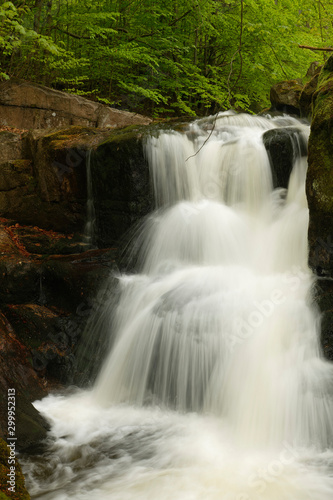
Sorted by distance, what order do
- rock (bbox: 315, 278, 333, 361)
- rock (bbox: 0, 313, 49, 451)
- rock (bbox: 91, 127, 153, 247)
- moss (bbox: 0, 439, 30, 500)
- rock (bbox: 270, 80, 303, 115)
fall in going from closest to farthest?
moss (bbox: 0, 439, 30, 500)
rock (bbox: 0, 313, 49, 451)
rock (bbox: 315, 278, 333, 361)
rock (bbox: 91, 127, 153, 247)
rock (bbox: 270, 80, 303, 115)

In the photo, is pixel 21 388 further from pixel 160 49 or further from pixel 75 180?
pixel 160 49

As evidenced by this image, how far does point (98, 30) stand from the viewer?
977 centimetres

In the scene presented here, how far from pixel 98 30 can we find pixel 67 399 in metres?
8.27

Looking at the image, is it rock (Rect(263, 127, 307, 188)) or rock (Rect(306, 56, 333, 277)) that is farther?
rock (Rect(263, 127, 307, 188))

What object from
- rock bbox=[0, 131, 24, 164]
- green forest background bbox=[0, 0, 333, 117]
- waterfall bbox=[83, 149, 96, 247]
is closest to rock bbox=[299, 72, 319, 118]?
green forest background bbox=[0, 0, 333, 117]

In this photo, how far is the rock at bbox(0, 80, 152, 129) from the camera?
901cm

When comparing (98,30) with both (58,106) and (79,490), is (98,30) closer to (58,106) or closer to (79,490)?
(58,106)

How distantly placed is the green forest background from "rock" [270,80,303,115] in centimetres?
107

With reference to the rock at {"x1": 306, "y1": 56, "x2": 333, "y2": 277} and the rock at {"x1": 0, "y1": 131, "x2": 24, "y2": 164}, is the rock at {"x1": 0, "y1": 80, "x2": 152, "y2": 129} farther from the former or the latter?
the rock at {"x1": 306, "y1": 56, "x2": 333, "y2": 277}

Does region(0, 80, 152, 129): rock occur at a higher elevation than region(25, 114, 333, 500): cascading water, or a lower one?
higher

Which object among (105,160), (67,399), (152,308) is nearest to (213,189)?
(105,160)

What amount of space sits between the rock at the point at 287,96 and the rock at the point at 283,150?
2547mm

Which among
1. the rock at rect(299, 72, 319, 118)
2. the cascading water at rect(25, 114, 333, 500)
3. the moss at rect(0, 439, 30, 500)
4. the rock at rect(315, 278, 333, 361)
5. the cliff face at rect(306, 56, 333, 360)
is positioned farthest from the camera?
the rock at rect(299, 72, 319, 118)

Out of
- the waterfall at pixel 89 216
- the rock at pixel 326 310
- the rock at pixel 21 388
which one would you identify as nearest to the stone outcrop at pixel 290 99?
the waterfall at pixel 89 216
